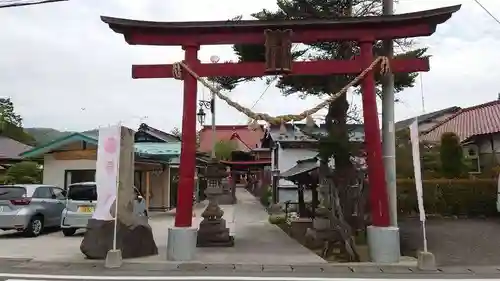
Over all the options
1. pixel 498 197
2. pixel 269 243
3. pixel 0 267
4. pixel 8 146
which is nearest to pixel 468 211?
pixel 498 197

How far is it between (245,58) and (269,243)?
5.64 m

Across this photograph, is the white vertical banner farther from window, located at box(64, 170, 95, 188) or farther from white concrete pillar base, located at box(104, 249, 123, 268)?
window, located at box(64, 170, 95, 188)

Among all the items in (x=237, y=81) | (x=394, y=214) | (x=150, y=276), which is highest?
(x=237, y=81)

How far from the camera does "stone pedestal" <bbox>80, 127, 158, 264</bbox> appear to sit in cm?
1079

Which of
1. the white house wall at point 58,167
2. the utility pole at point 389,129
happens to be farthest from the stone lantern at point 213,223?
the white house wall at point 58,167

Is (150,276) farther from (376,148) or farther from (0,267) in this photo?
(376,148)

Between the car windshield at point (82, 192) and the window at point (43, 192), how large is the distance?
113 cm

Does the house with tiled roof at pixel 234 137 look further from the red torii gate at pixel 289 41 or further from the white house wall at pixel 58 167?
the red torii gate at pixel 289 41

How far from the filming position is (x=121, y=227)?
1118cm

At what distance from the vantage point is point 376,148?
36.2ft

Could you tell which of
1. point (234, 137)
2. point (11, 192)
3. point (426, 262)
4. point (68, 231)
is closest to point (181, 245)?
point (426, 262)

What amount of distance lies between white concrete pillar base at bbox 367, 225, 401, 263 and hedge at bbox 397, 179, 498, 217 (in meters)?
10.7

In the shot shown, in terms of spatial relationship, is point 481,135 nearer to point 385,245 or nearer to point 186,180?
point 385,245

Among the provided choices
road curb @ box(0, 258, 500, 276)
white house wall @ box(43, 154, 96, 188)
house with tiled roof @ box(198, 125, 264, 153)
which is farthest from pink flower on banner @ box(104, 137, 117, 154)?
house with tiled roof @ box(198, 125, 264, 153)
